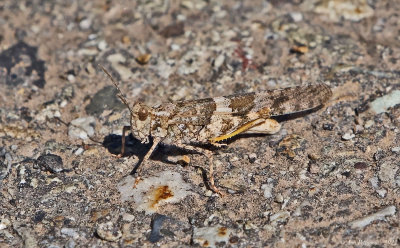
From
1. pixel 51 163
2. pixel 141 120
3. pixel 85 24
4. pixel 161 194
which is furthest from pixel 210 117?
pixel 85 24

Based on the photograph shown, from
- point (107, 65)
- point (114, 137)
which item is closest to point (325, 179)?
point (114, 137)

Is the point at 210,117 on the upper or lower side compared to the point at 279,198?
upper

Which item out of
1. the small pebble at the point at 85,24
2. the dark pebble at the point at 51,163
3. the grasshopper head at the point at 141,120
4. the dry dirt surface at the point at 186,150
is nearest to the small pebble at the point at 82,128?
the dry dirt surface at the point at 186,150

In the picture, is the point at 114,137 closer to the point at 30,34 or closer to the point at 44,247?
the point at 44,247

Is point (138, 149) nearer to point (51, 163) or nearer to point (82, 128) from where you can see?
point (82, 128)

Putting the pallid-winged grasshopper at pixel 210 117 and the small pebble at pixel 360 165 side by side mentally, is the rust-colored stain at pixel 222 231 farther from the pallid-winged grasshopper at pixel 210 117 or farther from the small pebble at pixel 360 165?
the small pebble at pixel 360 165

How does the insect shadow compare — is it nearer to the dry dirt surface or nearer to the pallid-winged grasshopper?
the dry dirt surface

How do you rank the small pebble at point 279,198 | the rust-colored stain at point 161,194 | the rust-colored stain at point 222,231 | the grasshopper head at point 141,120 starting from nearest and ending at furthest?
the rust-colored stain at point 222,231
the small pebble at point 279,198
the rust-colored stain at point 161,194
the grasshopper head at point 141,120
